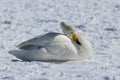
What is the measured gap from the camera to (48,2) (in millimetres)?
14984

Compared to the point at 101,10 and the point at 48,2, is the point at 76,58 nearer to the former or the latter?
the point at 101,10

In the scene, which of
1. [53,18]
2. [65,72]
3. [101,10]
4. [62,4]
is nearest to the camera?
[65,72]

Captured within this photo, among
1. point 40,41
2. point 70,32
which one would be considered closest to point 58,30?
point 70,32

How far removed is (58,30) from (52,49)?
3.62 metres

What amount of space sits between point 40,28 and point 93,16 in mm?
2015

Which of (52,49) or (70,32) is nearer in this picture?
(52,49)

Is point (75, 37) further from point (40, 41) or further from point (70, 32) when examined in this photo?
point (40, 41)

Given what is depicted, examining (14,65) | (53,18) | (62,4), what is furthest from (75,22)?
(14,65)

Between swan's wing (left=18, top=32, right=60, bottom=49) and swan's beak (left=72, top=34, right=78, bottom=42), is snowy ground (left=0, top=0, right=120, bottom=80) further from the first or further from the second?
swan's beak (left=72, top=34, right=78, bottom=42)

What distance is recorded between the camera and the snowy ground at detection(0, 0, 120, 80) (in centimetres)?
646

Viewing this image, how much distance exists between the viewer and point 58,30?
10.9 m

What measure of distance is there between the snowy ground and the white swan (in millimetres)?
123

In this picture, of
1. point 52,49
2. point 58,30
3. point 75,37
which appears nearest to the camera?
point 52,49

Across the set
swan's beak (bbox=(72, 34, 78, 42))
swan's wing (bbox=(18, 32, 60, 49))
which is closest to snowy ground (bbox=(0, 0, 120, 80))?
swan's wing (bbox=(18, 32, 60, 49))
